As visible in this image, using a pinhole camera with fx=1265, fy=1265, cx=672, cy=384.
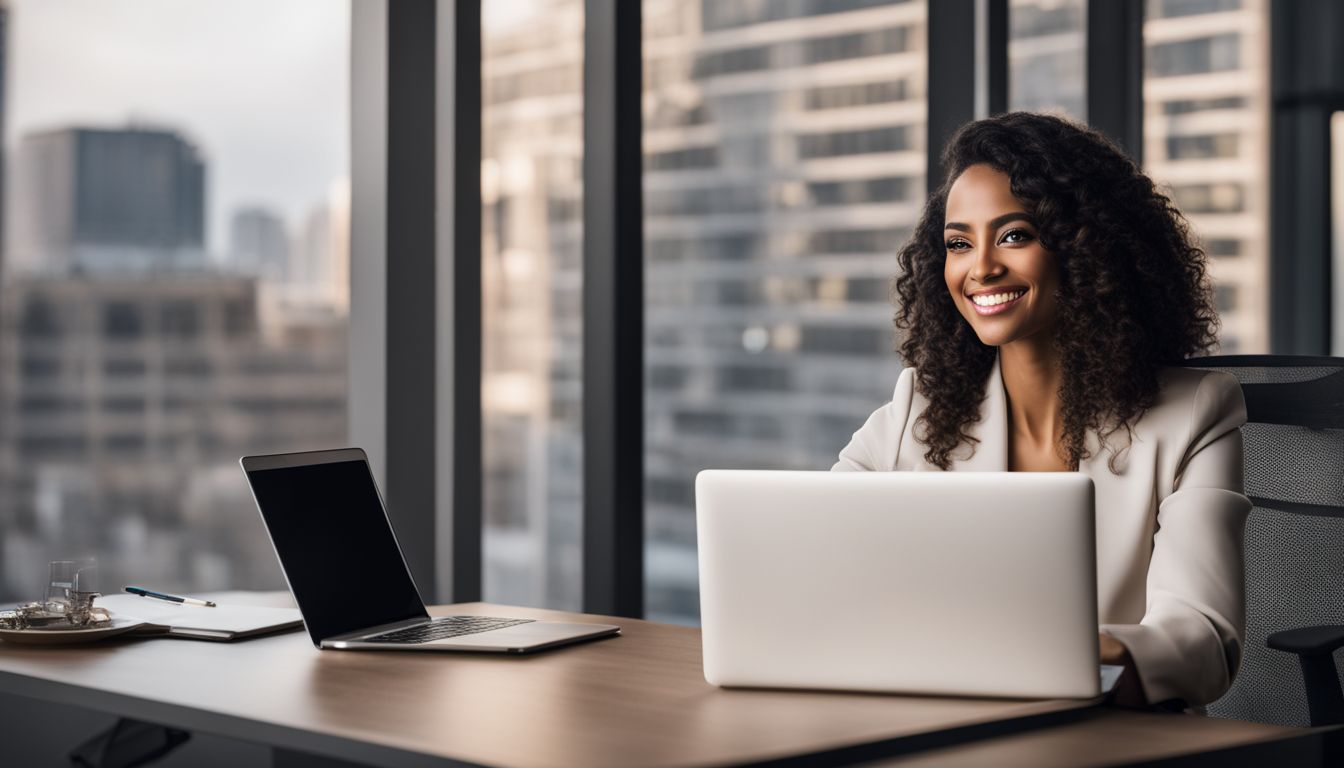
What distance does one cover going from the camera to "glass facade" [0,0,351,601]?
243 centimetres

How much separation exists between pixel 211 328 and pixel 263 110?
1.60ft

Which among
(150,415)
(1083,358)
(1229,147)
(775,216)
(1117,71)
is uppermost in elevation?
(1117,71)

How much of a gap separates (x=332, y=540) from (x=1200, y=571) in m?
0.99

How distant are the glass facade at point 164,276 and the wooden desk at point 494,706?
47.0 inches

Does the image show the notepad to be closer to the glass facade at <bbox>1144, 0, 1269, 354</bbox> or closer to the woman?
the woman

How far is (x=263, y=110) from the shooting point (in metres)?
2.75

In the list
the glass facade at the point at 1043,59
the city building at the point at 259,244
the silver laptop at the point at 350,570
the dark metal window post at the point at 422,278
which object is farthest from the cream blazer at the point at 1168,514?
the glass facade at the point at 1043,59

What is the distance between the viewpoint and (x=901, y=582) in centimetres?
115

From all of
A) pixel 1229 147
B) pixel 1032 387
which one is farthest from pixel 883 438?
pixel 1229 147

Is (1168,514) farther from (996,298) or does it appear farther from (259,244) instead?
(259,244)

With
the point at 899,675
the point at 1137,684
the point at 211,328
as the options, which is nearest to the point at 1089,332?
the point at 1137,684

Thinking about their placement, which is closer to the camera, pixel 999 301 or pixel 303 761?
pixel 303 761

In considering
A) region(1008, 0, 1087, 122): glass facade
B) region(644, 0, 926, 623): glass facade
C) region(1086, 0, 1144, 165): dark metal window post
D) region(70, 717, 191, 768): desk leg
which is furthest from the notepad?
region(1008, 0, 1087, 122): glass facade

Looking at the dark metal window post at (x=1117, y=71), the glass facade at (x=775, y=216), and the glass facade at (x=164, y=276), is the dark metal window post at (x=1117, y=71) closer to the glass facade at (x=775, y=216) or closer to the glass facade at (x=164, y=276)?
the glass facade at (x=775, y=216)
